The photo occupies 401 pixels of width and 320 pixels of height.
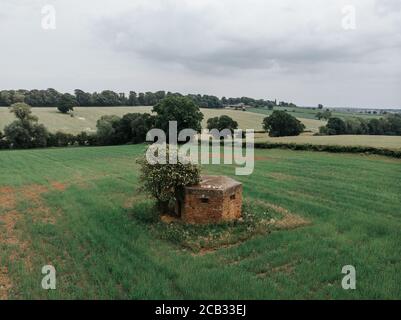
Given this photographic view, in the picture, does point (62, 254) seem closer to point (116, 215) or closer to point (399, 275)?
point (116, 215)

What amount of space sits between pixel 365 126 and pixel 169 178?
8620cm

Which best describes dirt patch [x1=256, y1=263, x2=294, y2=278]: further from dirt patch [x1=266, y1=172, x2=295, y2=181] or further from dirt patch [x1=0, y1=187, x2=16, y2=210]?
dirt patch [x1=266, y1=172, x2=295, y2=181]

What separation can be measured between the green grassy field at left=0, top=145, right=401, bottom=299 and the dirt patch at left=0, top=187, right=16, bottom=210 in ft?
0.34

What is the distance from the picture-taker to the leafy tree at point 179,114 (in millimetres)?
59312

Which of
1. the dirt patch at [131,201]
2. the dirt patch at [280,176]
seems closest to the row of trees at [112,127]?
the dirt patch at [280,176]

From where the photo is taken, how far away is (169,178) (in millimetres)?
14312

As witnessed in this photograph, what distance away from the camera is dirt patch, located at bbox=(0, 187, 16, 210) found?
18.4 meters

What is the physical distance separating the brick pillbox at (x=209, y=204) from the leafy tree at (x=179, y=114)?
45218 mm

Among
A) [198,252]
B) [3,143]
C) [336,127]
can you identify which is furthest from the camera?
[336,127]

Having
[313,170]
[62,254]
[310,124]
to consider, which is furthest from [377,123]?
[62,254]

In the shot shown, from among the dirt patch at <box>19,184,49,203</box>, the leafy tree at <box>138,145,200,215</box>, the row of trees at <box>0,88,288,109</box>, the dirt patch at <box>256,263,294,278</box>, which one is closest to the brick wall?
the leafy tree at <box>138,145,200,215</box>

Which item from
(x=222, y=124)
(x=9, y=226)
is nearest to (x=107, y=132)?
(x=222, y=124)

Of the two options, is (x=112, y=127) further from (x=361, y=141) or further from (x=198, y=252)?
(x=198, y=252)
